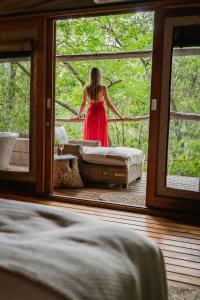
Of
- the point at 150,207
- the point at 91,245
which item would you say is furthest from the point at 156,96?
the point at 91,245

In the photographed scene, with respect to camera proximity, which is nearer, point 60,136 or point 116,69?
point 60,136

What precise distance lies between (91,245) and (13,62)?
3261 millimetres

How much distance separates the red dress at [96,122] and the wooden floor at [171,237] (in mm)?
1880

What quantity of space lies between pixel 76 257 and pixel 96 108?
4.26 m

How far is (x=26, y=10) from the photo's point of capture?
3.63 meters

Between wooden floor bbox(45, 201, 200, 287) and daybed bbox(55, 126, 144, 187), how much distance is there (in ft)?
3.17

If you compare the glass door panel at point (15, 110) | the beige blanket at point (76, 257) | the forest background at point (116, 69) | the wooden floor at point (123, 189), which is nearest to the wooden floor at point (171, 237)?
the wooden floor at point (123, 189)

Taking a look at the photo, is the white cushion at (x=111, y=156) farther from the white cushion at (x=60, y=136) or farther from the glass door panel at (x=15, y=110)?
the glass door panel at (x=15, y=110)

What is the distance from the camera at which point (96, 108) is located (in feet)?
16.8

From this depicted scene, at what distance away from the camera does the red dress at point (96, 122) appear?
16.8 ft

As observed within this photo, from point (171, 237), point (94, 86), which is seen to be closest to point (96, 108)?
point (94, 86)

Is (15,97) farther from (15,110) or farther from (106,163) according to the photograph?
(106,163)

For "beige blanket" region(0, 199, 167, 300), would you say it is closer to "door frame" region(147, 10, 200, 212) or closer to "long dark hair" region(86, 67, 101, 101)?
"door frame" region(147, 10, 200, 212)

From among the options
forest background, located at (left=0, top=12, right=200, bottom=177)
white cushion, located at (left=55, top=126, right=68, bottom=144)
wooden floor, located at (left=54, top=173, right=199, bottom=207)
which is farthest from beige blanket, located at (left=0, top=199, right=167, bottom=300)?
forest background, located at (left=0, top=12, right=200, bottom=177)
